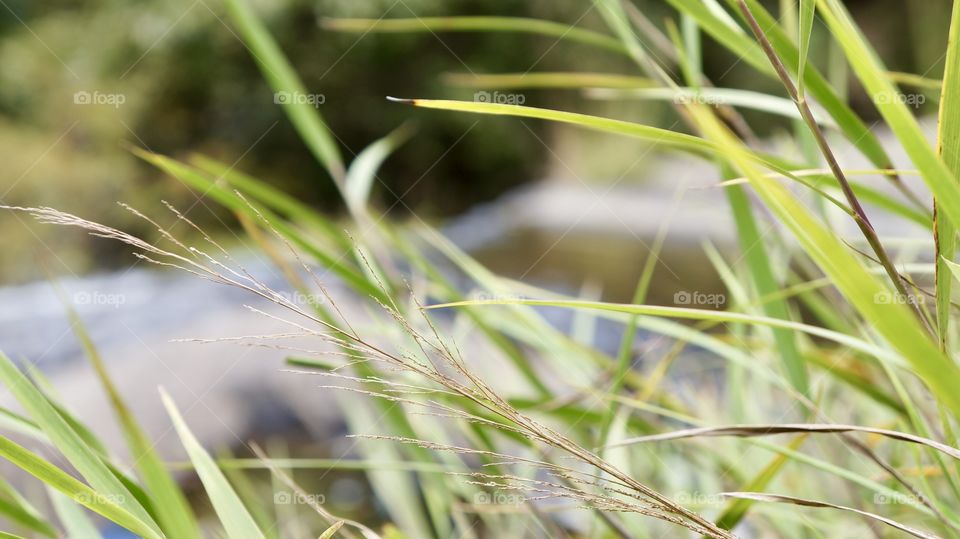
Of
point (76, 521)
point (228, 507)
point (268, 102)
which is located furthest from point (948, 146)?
point (268, 102)

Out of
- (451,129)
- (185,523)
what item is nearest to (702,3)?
(185,523)

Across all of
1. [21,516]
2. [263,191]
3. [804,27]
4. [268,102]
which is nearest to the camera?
[804,27]

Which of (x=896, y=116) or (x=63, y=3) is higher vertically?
(x=63, y=3)

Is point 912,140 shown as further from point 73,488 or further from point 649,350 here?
point 649,350

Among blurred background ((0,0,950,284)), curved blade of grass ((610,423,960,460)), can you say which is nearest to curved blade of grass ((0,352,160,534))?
curved blade of grass ((610,423,960,460))

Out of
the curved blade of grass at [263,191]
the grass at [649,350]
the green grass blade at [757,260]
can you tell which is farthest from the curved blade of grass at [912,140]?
the curved blade of grass at [263,191]

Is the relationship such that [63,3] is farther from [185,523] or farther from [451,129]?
[185,523]
